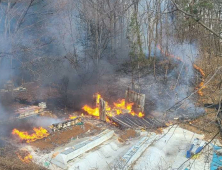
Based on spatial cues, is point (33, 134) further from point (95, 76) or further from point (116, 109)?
point (95, 76)

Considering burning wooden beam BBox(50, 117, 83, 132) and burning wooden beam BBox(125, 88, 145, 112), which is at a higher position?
burning wooden beam BBox(125, 88, 145, 112)

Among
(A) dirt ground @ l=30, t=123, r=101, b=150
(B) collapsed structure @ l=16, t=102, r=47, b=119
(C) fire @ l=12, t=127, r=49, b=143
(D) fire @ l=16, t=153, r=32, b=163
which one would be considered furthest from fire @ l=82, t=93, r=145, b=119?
(D) fire @ l=16, t=153, r=32, b=163

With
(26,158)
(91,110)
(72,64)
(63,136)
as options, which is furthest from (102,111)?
(72,64)

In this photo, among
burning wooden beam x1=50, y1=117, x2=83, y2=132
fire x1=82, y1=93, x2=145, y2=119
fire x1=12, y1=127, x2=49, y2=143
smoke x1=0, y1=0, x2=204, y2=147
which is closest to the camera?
fire x1=12, y1=127, x2=49, y2=143

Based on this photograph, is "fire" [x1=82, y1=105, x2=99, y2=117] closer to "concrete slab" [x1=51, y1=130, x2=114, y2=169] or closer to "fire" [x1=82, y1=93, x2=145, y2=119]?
"fire" [x1=82, y1=93, x2=145, y2=119]

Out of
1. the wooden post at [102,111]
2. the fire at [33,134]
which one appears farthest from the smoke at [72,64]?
the wooden post at [102,111]

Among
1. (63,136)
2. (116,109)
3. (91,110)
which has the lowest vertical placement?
(63,136)

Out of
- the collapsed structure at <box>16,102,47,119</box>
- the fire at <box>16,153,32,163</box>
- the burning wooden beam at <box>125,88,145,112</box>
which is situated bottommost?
the fire at <box>16,153,32,163</box>

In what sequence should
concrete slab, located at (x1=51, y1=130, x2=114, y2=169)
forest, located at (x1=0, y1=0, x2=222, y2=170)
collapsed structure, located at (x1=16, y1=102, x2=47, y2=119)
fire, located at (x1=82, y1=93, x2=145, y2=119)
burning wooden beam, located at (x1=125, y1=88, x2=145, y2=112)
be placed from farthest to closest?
burning wooden beam, located at (x1=125, y1=88, x2=145, y2=112), fire, located at (x1=82, y1=93, x2=145, y2=119), collapsed structure, located at (x1=16, y1=102, x2=47, y2=119), forest, located at (x1=0, y1=0, x2=222, y2=170), concrete slab, located at (x1=51, y1=130, x2=114, y2=169)

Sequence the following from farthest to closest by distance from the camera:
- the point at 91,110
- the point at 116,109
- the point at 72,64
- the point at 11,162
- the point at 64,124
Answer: the point at 72,64 < the point at 91,110 < the point at 116,109 < the point at 64,124 < the point at 11,162
